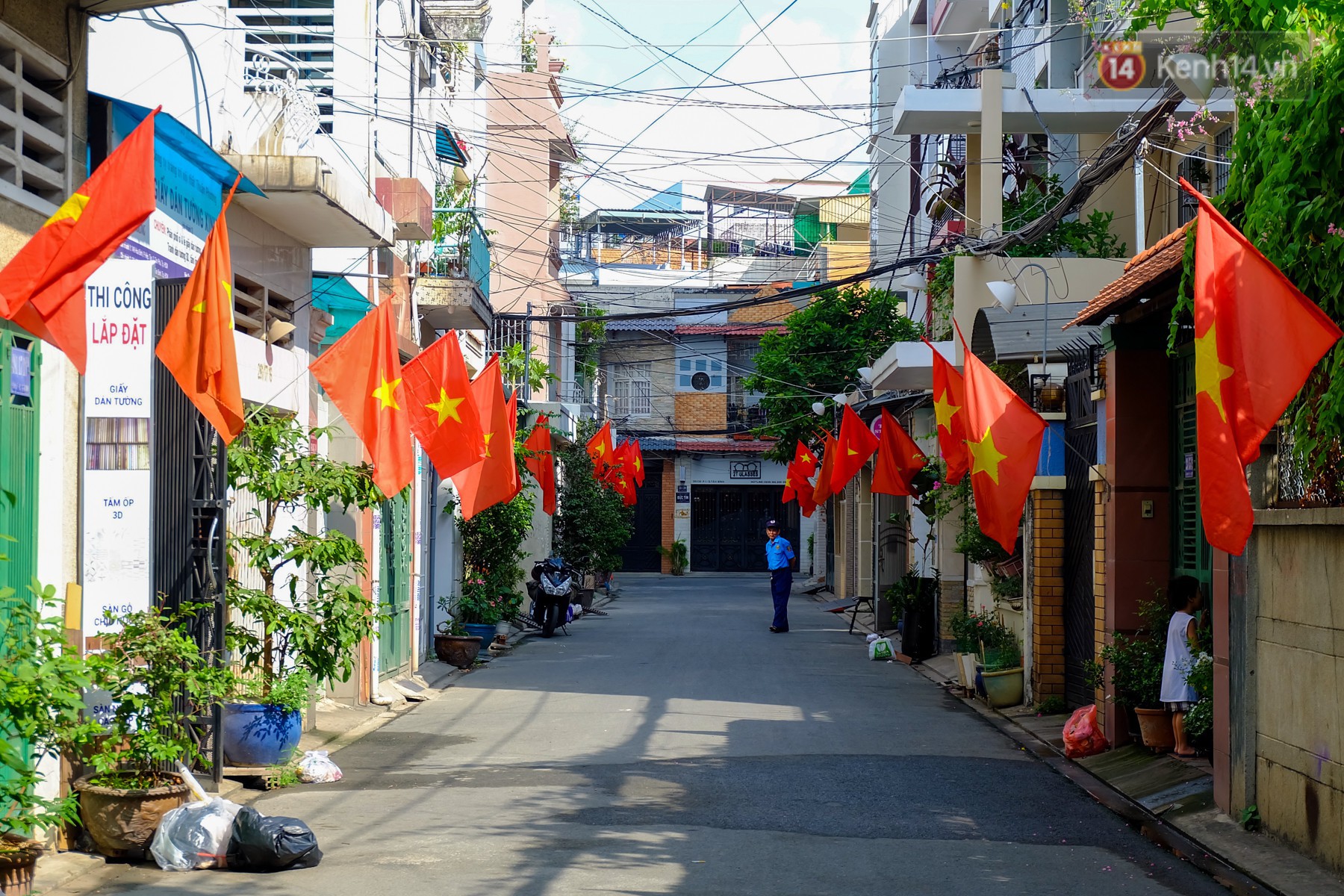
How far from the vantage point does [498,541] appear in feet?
77.6

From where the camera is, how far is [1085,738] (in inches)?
477

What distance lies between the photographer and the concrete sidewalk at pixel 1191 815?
7742mm

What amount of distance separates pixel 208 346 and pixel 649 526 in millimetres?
43503

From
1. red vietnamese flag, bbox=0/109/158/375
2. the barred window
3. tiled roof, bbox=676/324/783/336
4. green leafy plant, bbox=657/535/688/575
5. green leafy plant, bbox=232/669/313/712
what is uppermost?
tiled roof, bbox=676/324/783/336

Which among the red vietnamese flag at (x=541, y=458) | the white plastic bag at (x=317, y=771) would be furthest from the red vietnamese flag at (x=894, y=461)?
the white plastic bag at (x=317, y=771)

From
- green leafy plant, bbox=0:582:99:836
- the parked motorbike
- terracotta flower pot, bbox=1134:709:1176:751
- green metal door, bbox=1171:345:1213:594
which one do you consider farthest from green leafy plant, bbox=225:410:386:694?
the parked motorbike

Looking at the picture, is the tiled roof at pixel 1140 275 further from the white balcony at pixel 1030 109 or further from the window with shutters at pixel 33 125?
the window with shutters at pixel 33 125

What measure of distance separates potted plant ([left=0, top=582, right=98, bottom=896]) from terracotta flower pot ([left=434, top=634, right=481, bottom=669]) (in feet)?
41.4

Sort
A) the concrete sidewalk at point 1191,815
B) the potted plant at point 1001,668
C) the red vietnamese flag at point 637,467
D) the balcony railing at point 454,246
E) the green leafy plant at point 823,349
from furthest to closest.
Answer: the red vietnamese flag at point 637,467 < the green leafy plant at point 823,349 < the balcony railing at point 454,246 < the potted plant at point 1001,668 < the concrete sidewalk at point 1191,815

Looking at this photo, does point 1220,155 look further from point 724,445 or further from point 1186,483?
point 724,445

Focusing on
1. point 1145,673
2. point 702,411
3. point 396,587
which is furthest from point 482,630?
point 702,411

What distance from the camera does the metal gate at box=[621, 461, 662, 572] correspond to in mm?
51531

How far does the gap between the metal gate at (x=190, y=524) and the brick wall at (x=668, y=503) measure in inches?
1617

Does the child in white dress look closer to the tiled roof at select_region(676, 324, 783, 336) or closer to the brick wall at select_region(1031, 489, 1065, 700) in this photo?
the brick wall at select_region(1031, 489, 1065, 700)
